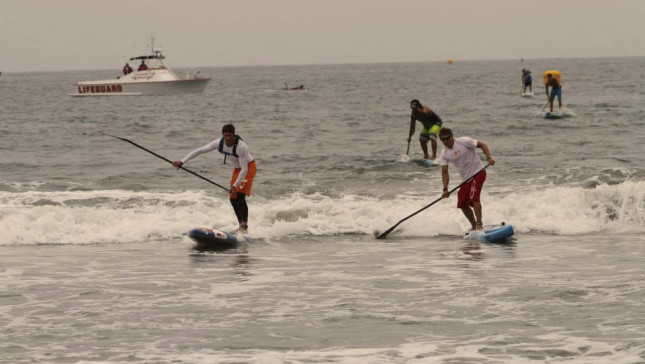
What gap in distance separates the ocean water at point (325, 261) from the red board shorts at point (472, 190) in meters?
0.65

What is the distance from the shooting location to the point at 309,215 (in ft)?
52.2

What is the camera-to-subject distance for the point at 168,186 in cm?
1952

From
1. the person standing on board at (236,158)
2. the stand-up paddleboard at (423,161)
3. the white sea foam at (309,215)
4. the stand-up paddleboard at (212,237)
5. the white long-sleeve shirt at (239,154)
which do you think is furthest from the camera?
the stand-up paddleboard at (423,161)

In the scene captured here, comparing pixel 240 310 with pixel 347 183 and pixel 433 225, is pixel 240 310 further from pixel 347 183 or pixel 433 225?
pixel 347 183

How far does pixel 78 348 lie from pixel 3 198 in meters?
11.3

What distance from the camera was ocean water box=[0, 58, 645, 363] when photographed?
7.42 m

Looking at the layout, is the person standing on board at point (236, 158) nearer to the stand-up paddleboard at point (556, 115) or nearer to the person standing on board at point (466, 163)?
the person standing on board at point (466, 163)

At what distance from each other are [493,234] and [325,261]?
2.80 m

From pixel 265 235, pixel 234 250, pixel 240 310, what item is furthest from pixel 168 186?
pixel 240 310

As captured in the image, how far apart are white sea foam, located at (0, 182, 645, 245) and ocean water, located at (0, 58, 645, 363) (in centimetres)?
5

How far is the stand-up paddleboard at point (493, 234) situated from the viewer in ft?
42.5

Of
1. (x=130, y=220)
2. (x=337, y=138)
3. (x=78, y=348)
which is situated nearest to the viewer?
(x=78, y=348)

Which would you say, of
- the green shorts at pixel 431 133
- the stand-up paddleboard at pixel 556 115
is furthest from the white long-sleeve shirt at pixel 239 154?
the stand-up paddleboard at pixel 556 115

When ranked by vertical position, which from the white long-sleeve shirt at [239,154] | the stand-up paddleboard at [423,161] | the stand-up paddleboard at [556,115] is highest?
the white long-sleeve shirt at [239,154]
